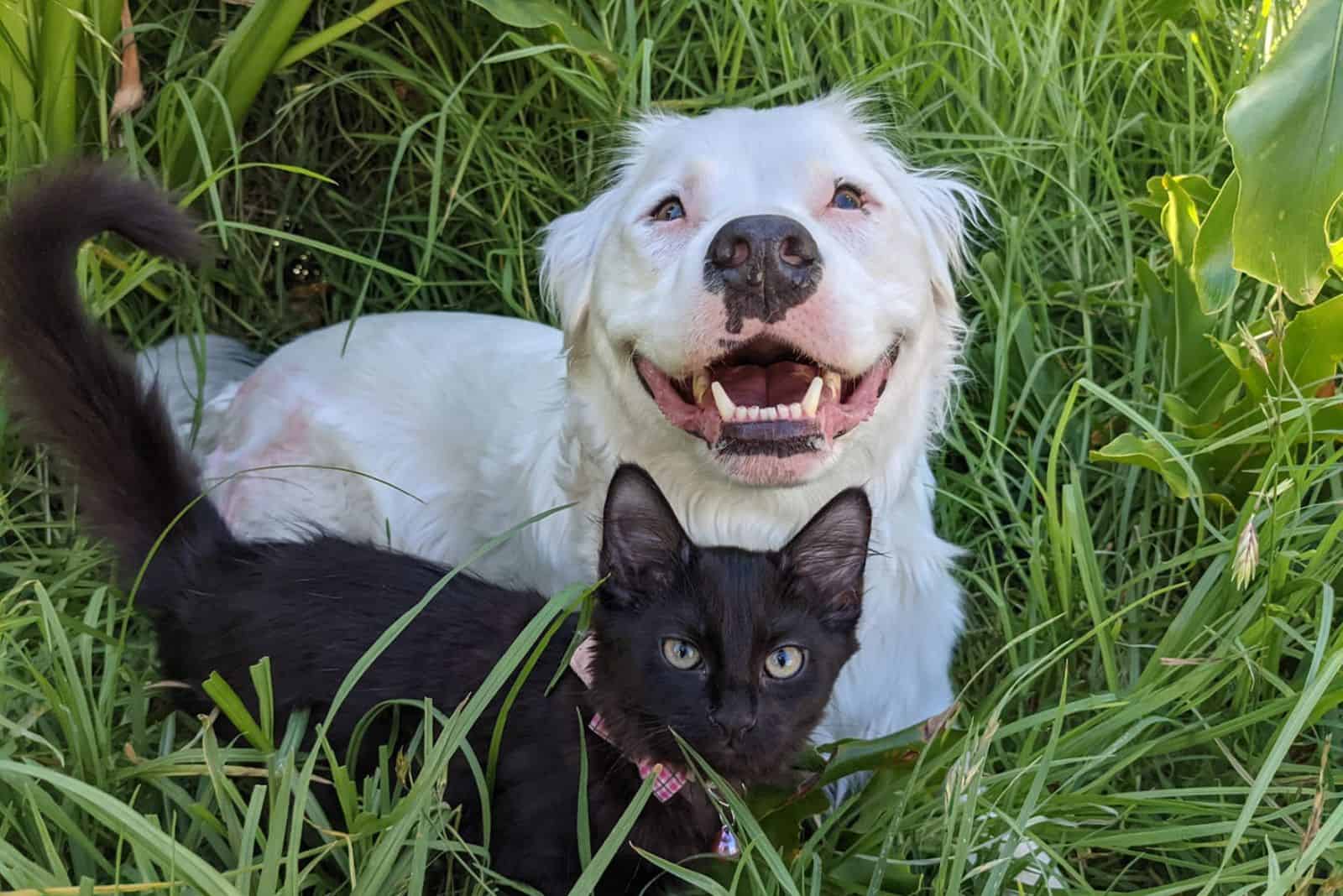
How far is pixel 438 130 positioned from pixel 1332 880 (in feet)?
7.96

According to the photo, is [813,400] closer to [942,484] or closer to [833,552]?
[833,552]

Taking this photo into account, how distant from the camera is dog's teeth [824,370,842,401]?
211cm

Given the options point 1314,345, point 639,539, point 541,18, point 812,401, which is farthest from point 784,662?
point 541,18

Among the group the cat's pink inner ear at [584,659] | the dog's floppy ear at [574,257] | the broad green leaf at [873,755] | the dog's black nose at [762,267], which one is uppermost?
the dog's black nose at [762,267]

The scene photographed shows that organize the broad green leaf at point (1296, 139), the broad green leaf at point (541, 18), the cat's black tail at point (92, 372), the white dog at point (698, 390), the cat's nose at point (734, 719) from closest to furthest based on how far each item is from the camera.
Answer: the broad green leaf at point (1296, 139) < the cat's nose at point (734, 719) < the white dog at point (698, 390) < the cat's black tail at point (92, 372) < the broad green leaf at point (541, 18)

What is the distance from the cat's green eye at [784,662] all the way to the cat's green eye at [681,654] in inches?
4.1

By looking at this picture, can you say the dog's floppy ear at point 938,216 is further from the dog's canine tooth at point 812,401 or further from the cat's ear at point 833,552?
the cat's ear at point 833,552

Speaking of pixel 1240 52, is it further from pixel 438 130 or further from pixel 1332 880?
pixel 1332 880

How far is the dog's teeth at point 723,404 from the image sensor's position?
2.08m

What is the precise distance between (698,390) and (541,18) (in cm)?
114

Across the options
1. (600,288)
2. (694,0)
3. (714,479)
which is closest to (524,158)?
(694,0)

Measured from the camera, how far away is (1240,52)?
3.31 metres

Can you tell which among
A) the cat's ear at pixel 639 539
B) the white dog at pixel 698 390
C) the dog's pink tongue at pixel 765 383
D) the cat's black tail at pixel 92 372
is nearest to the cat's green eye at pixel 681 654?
the cat's ear at pixel 639 539

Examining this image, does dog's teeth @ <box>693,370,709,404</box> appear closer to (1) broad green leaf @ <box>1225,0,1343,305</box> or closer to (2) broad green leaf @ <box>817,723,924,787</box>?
(2) broad green leaf @ <box>817,723,924,787</box>
